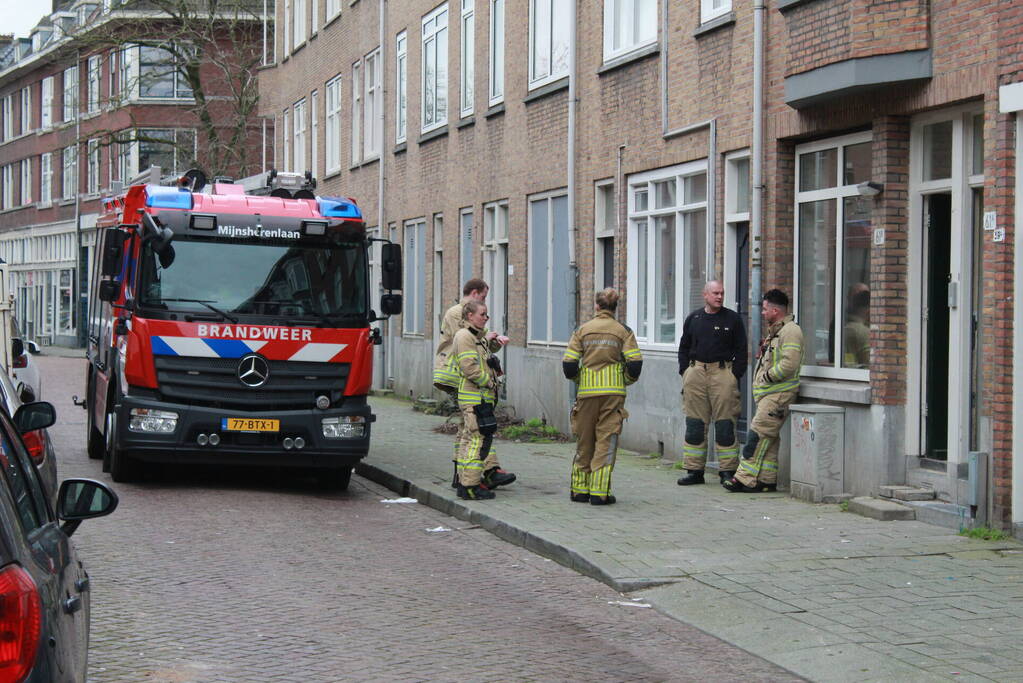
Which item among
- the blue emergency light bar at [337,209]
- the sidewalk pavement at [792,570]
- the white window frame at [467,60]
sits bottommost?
the sidewalk pavement at [792,570]

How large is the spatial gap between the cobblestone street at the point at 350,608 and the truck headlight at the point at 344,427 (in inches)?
37.1

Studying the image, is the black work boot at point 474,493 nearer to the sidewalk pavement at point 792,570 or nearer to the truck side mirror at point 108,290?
the sidewalk pavement at point 792,570

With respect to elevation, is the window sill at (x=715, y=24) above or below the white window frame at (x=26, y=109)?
below

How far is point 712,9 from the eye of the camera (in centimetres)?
1570

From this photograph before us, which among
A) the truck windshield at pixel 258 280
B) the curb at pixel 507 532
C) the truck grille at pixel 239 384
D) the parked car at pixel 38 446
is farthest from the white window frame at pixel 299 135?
the parked car at pixel 38 446

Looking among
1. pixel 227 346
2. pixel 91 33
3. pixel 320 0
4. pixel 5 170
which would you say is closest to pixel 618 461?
pixel 227 346

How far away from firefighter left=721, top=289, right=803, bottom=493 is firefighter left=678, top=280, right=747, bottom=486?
264mm

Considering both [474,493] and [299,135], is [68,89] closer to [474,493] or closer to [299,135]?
[299,135]

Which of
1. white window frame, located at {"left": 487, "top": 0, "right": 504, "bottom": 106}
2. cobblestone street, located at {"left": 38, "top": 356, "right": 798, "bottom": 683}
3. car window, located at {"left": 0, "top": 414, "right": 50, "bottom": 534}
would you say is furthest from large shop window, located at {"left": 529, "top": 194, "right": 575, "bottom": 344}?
car window, located at {"left": 0, "top": 414, "right": 50, "bottom": 534}

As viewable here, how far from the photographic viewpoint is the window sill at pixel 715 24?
49.2 ft

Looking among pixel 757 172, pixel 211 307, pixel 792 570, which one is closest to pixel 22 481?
pixel 792 570

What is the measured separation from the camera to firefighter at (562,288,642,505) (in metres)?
12.3

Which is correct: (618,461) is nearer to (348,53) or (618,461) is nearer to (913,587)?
(913,587)

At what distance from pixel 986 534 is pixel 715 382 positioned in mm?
3752
